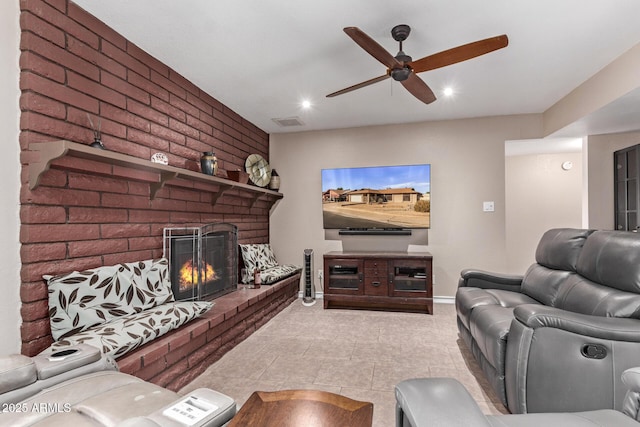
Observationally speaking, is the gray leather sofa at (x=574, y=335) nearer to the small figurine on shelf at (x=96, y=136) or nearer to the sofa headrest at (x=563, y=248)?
the sofa headrest at (x=563, y=248)

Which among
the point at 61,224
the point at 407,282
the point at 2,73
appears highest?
the point at 2,73

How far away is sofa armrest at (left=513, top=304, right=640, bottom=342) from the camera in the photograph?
1.50 meters

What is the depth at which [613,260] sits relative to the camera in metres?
1.90

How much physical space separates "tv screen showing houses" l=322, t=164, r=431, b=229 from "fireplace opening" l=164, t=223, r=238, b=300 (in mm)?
1563

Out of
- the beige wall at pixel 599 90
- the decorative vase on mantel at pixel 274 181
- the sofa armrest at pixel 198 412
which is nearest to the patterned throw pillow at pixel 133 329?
the sofa armrest at pixel 198 412

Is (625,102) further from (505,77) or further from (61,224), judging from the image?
(61,224)

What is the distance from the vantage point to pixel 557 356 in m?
1.57

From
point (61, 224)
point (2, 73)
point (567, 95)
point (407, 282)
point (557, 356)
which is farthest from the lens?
point (407, 282)

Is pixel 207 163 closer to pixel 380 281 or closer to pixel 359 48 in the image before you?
pixel 359 48

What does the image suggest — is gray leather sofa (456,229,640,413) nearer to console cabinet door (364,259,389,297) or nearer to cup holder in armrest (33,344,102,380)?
console cabinet door (364,259,389,297)

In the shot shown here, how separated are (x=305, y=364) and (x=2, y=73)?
2600mm

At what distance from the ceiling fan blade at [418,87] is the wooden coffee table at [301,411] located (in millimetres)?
2087

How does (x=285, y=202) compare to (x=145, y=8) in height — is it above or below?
below

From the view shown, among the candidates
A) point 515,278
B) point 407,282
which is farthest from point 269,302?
point 515,278
